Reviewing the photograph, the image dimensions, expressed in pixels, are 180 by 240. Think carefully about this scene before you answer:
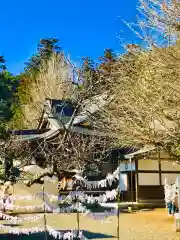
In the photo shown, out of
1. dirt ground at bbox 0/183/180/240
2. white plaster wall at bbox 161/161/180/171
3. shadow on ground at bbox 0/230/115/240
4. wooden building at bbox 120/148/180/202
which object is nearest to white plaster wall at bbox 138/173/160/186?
wooden building at bbox 120/148/180/202

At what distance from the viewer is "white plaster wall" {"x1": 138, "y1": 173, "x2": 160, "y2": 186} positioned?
20641mm

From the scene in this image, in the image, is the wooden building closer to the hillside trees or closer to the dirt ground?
the dirt ground

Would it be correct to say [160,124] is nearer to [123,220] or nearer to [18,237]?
[18,237]

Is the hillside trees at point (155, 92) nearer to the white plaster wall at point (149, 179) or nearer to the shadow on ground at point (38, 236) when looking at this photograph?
the shadow on ground at point (38, 236)

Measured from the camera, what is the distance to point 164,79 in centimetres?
843

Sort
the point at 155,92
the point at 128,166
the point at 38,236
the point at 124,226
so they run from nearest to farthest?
1. the point at 155,92
2. the point at 38,236
3. the point at 124,226
4. the point at 128,166

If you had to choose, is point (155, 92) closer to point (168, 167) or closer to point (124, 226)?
point (124, 226)

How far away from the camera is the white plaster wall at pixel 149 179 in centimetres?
2064

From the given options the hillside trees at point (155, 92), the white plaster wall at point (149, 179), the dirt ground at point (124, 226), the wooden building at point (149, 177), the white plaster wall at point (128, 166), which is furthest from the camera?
the white plaster wall at point (128, 166)

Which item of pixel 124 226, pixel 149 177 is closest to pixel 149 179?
pixel 149 177

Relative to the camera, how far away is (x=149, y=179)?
20.8 m

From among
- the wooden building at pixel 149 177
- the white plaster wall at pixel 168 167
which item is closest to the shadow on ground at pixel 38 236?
the wooden building at pixel 149 177

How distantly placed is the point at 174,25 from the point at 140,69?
6.00ft

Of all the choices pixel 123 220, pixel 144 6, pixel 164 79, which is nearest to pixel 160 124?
pixel 164 79
